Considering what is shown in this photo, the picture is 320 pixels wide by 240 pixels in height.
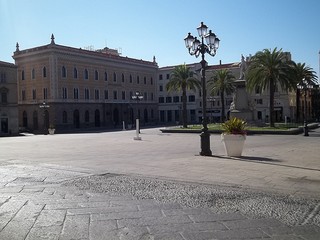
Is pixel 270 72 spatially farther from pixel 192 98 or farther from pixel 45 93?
pixel 192 98

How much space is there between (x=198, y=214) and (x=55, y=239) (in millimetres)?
2384

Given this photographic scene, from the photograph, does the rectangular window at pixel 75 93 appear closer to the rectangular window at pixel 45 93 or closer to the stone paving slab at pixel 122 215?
the rectangular window at pixel 45 93

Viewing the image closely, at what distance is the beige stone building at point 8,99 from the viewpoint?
199 feet

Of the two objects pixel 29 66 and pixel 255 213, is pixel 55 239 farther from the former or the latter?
pixel 29 66

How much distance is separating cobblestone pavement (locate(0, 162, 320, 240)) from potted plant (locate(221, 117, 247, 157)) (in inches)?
306

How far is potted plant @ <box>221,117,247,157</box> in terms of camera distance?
14805 millimetres

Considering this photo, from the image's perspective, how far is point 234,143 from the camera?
14.8m

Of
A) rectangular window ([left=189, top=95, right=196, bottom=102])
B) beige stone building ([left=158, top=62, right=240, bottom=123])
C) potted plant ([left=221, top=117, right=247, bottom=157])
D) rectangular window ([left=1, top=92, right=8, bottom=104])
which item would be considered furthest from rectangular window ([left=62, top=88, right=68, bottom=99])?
potted plant ([left=221, top=117, right=247, bottom=157])

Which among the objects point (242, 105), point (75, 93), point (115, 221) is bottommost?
point (115, 221)

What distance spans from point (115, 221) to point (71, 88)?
66.0 m

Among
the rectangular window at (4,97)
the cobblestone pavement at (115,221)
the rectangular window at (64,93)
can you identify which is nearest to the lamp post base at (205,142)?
the cobblestone pavement at (115,221)

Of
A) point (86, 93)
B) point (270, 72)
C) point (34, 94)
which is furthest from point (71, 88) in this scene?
point (270, 72)

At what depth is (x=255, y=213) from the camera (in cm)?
645

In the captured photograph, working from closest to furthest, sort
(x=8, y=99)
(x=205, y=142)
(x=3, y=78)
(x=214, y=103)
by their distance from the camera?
(x=205, y=142), (x=3, y=78), (x=8, y=99), (x=214, y=103)
